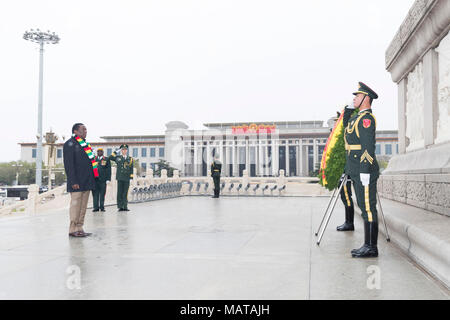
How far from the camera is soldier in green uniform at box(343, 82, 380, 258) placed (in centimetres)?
405

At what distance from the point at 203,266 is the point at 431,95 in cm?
516

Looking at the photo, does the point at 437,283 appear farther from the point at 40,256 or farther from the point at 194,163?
the point at 194,163

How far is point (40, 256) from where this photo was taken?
4336 millimetres

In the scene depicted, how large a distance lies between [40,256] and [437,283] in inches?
167

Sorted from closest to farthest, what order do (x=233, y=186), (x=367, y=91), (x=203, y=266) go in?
1. (x=203, y=266)
2. (x=367, y=91)
3. (x=233, y=186)

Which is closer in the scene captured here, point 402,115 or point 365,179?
point 365,179

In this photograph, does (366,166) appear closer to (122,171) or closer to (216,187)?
(122,171)

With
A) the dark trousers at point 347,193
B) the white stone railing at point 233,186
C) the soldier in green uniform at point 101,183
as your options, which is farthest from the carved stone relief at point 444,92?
the white stone railing at point 233,186

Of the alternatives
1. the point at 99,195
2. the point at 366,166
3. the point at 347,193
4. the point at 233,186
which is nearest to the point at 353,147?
the point at 366,166

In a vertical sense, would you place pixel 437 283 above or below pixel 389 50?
below

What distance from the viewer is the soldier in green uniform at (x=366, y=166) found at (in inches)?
159

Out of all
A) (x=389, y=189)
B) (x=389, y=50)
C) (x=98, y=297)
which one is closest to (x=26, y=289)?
(x=98, y=297)

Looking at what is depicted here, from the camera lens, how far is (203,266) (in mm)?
3752

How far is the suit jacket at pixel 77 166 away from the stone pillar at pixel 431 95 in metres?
5.97
